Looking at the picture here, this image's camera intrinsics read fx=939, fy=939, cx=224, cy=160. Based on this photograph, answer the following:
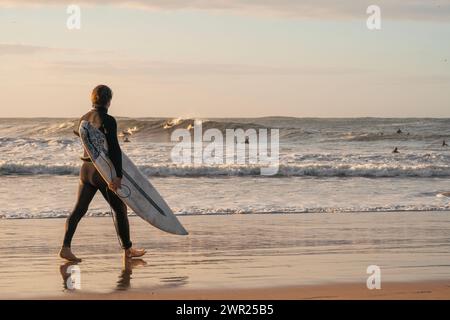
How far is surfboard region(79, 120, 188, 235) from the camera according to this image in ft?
30.6

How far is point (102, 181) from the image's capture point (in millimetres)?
9406

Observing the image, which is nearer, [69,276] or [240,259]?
[69,276]

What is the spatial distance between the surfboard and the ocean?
13.8 ft

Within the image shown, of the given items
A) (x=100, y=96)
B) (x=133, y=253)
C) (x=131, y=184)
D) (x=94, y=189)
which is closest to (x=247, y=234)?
(x=131, y=184)

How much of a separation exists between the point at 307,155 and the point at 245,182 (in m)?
8.30

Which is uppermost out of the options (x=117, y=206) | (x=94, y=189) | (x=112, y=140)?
(x=112, y=140)

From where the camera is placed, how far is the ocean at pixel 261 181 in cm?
1555

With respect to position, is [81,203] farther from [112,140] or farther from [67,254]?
[112,140]

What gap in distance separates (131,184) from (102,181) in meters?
0.58

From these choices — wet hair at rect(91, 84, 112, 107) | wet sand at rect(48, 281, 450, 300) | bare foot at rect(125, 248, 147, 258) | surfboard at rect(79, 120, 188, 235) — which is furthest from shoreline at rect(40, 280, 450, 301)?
wet hair at rect(91, 84, 112, 107)

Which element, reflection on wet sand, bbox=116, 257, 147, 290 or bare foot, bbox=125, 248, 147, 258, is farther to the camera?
bare foot, bbox=125, 248, 147, 258

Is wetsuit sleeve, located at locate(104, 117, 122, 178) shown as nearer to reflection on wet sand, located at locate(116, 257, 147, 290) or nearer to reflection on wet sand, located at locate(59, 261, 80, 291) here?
reflection on wet sand, located at locate(116, 257, 147, 290)

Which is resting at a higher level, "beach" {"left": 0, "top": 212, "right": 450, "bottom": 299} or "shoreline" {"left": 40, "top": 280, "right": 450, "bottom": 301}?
"beach" {"left": 0, "top": 212, "right": 450, "bottom": 299}
